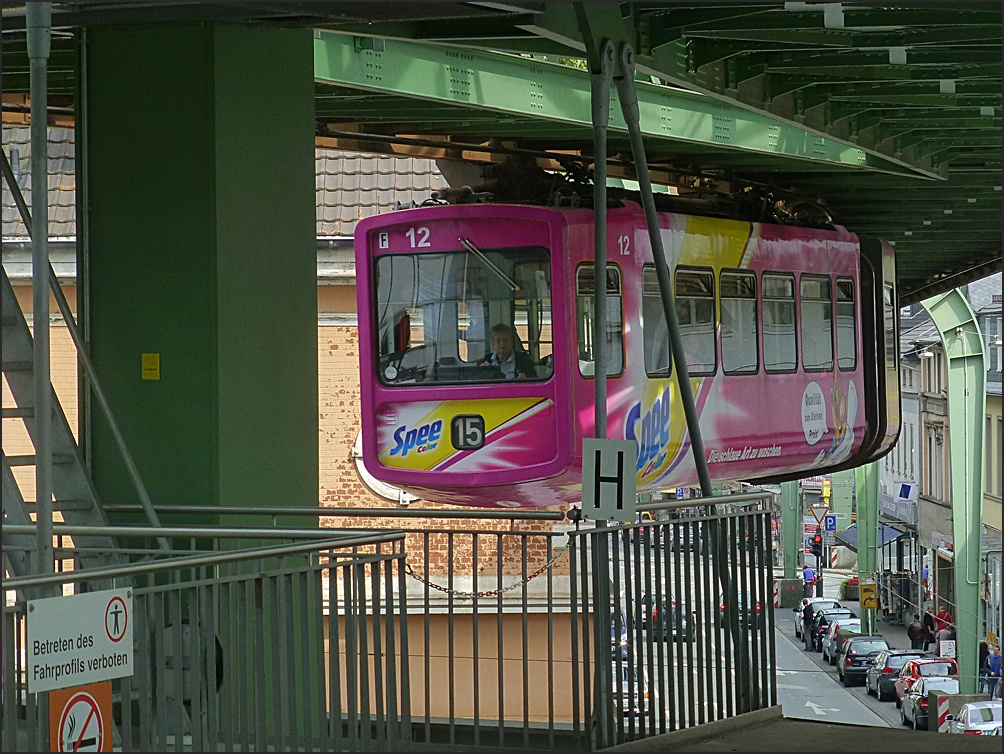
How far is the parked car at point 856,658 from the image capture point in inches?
1826

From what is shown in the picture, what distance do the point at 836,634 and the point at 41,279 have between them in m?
49.2

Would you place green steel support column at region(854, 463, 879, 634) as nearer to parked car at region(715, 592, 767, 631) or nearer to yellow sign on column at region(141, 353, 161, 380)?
parked car at region(715, 592, 767, 631)

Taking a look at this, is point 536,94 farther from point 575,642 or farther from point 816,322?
point 575,642

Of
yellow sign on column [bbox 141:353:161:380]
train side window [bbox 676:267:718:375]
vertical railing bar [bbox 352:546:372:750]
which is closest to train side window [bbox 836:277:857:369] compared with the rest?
train side window [bbox 676:267:718:375]


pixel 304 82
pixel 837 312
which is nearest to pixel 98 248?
pixel 304 82

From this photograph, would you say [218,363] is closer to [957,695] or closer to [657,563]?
[657,563]

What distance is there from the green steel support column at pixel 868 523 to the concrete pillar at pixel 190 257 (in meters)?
46.0

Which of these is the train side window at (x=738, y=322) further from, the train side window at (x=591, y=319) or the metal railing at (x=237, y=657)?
the metal railing at (x=237, y=657)

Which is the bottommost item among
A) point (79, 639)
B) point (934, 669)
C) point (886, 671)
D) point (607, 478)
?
point (886, 671)

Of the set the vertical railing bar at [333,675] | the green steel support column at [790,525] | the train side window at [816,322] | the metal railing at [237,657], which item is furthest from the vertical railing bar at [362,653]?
the green steel support column at [790,525]

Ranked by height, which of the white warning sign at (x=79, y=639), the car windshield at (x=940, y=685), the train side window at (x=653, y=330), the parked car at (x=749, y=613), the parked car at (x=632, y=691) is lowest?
the car windshield at (x=940, y=685)

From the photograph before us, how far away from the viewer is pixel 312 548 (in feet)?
22.7

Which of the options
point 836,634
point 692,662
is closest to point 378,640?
point 692,662

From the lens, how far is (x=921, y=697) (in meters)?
36.8
